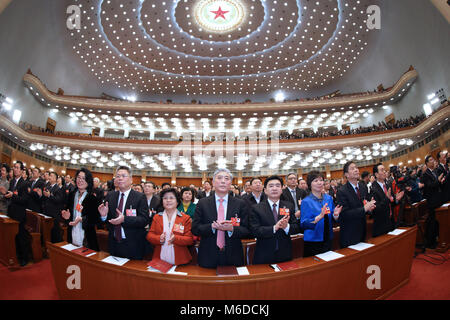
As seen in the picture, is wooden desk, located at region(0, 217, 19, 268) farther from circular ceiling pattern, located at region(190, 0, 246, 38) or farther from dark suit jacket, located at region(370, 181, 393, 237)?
circular ceiling pattern, located at region(190, 0, 246, 38)

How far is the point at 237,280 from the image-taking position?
178 centimetres

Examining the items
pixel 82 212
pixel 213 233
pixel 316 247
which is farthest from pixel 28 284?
pixel 316 247

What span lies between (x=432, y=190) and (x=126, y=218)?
4911mm

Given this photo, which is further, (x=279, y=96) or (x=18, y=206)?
(x=279, y=96)

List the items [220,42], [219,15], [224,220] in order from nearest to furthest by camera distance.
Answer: [224,220] → [219,15] → [220,42]

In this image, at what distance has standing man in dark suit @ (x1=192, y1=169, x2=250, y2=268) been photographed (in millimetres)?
2254

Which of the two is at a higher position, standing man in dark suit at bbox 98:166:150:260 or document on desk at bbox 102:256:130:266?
standing man in dark suit at bbox 98:166:150:260

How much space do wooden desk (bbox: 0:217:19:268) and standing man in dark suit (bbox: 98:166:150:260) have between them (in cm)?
213

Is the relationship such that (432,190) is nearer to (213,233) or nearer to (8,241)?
(213,233)

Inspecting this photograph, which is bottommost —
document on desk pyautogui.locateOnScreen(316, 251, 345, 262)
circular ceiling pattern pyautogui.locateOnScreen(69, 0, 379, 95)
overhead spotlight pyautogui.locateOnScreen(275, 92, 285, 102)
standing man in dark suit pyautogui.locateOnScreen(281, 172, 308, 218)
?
document on desk pyautogui.locateOnScreen(316, 251, 345, 262)

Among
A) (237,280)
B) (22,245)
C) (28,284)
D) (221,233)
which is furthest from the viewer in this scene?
(22,245)

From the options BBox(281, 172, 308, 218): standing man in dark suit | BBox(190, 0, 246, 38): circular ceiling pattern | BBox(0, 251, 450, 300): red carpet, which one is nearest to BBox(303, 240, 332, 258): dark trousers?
BBox(0, 251, 450, 300): red carpet

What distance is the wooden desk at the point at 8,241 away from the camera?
3473 mm

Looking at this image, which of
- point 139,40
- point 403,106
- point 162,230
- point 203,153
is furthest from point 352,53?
point 162,230
